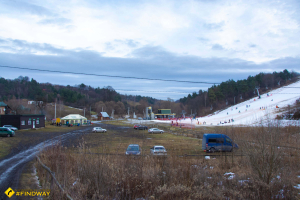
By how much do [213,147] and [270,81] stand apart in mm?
127025

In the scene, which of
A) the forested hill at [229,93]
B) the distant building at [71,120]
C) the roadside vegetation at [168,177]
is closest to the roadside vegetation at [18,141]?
the roadside vegetation at [168,177]

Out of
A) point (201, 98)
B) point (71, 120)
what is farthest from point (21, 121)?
point (201, 98)

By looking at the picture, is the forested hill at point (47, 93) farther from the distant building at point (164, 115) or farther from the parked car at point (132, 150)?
the parked car at point (132, 150)

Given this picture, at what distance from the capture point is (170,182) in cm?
955

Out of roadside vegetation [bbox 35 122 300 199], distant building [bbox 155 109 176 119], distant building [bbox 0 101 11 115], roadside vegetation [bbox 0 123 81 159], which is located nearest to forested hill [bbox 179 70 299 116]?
distant building [bbox 155 109 176 119]

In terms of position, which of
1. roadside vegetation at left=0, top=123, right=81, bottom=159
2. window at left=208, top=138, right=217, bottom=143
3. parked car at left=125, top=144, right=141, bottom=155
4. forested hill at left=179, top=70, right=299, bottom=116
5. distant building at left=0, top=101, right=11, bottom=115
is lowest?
roadside vegetation at left=0, top=123, right=81, bottom=159

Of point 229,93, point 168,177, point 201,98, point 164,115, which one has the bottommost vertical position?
point 168,177

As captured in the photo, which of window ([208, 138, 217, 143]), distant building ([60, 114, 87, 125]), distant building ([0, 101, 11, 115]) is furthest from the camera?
distant building ([60, 114, 87, 125])

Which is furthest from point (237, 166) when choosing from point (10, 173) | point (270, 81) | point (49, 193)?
point (270, 81)

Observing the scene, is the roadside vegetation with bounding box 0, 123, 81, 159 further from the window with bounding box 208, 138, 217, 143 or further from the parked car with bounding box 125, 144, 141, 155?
the window with bounding box 208, 138, 217, 143

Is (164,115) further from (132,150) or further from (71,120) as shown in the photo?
(132,150)

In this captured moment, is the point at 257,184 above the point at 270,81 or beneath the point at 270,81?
beneath

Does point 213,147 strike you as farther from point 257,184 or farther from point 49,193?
point 49,193

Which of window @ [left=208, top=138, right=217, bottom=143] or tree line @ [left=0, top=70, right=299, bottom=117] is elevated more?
tree line @ [left=0, top=70, right=299, bottom=117]
